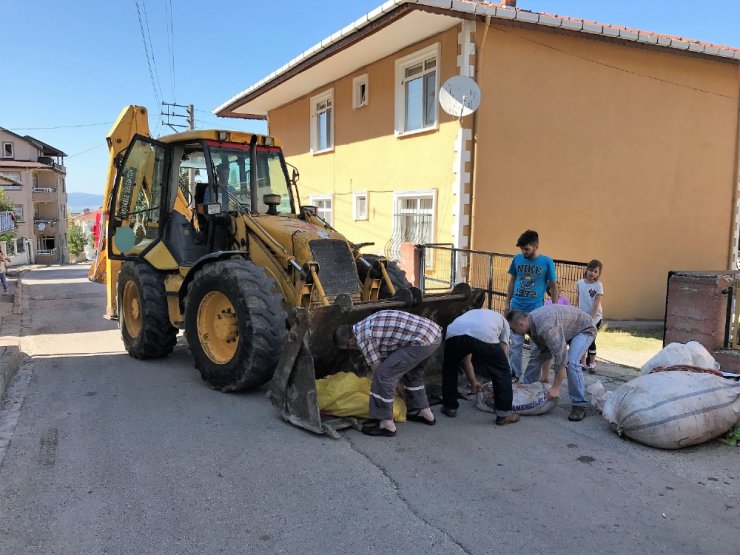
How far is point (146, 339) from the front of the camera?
6.73m

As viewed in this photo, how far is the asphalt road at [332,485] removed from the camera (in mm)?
3086

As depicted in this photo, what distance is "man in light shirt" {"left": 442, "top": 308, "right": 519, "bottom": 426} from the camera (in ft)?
15.8

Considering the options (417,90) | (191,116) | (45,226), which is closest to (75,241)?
(45,226)

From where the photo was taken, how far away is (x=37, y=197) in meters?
54.2

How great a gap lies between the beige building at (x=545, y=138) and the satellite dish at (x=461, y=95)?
53 mm

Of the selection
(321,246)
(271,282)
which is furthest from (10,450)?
(321,246)

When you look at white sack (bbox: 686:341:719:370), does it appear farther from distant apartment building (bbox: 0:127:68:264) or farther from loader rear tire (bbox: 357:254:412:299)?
distant apartment building (bbox: 0:127:68:264)

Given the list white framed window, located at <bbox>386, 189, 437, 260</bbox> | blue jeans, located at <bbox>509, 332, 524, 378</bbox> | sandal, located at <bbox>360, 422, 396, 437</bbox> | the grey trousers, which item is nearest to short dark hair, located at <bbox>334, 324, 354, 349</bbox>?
the grey trousers

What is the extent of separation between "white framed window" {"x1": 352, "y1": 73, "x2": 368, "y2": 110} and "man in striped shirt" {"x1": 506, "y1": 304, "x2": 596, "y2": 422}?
924cm

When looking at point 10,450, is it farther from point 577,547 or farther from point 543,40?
point 543,40

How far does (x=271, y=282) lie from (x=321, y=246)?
69cm

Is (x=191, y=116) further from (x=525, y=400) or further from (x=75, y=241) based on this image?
(x=75, y=241)

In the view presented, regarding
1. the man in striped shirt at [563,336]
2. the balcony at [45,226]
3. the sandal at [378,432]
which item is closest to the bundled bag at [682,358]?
the man in striped shirt at [563,336]

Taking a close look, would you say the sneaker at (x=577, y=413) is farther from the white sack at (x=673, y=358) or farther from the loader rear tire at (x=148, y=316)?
the loader rear tire at (x=148, y=316)
